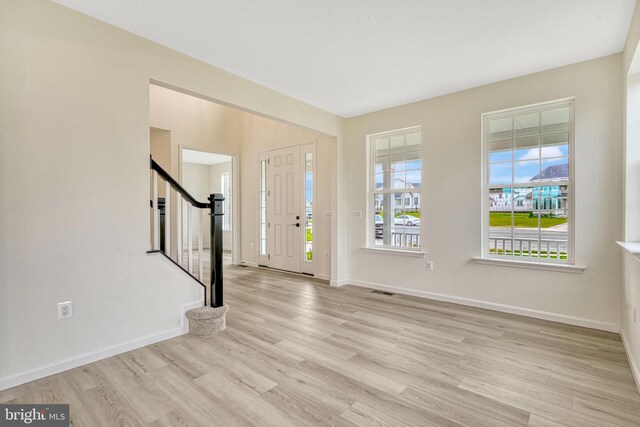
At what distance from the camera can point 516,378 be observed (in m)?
2.17

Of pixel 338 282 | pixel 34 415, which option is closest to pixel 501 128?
pixel 338 282

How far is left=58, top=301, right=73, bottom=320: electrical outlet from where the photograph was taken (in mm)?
2227

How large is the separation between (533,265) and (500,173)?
1066mm

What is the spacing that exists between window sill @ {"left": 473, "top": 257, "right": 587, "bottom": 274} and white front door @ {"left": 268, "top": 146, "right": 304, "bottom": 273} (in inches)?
118

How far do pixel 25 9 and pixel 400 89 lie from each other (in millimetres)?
3363

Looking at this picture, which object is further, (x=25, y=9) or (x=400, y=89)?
(x=400, y=89)

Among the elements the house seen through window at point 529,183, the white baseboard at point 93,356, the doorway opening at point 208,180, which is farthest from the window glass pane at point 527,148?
the doorway opening at point 208,180

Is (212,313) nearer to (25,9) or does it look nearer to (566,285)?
(25,9)

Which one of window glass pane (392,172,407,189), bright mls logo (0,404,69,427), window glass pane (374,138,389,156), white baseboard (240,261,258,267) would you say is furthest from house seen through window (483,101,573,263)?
white baseboard (240,261,258,267)

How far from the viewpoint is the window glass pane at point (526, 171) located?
11.2 feet

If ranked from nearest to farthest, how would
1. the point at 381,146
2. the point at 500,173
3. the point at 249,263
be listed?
the point at 500,173 < the point at 381,146 < the point at 249,263

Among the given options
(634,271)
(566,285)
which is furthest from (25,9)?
(566,285)

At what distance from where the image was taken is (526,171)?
3.46 m

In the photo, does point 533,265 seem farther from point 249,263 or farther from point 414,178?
point 249,263
